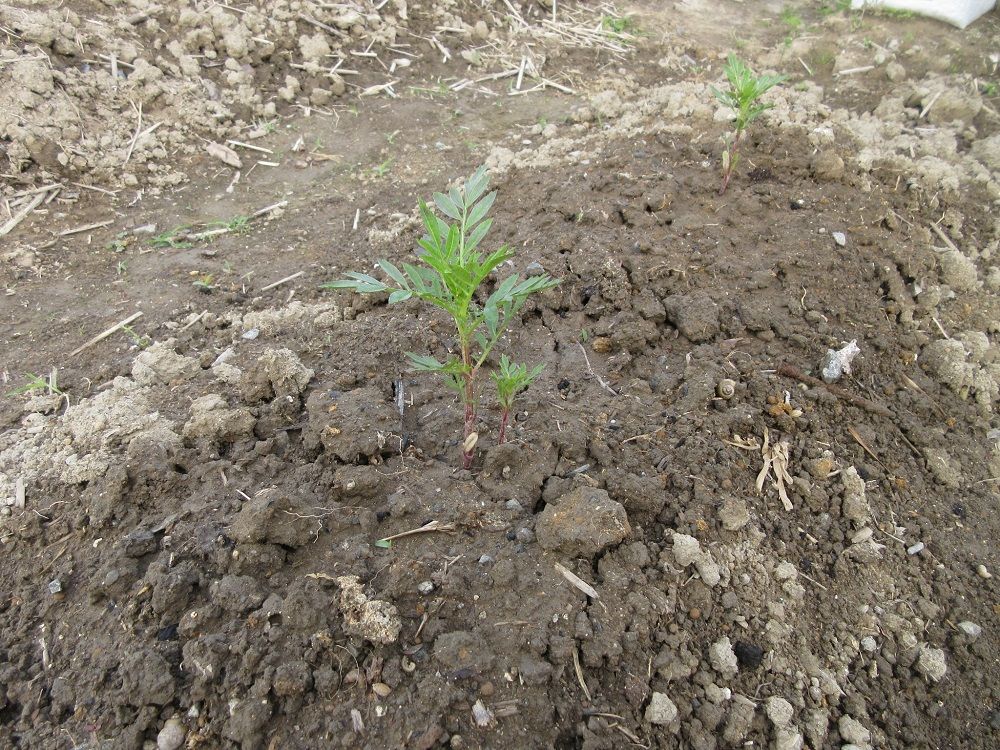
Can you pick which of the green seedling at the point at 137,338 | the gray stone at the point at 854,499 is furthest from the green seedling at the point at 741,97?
the green seedling at the point at 137,338

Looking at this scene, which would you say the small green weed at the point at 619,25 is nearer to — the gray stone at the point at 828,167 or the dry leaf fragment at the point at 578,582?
the gray stone at the point at 828,167

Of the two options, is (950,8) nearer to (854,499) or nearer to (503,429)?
(854,499)

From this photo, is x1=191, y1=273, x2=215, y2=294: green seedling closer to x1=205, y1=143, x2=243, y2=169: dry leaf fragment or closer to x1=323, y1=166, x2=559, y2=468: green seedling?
x1=205, y1=143, x2=243, y2=169: dry leaf fragment

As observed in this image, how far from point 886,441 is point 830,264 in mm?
1005

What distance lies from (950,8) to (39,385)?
28.2 ft

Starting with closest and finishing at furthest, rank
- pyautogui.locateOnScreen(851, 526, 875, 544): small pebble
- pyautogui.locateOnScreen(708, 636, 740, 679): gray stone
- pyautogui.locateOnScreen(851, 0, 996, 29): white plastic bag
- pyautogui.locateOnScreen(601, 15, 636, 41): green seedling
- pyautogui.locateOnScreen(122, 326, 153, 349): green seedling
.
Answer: pyautogui.locateOnScreen(708, 636, 740, 679): gray stone
pyautogui.locateOnScreen(851, 526, 875, 544): small pebble
pyautogui.locateOnScreen(122, 326, 153, 349): green seedling
pyautogui.locateOnScreen(851, 0, 996, 29): white plastic bag
pyautogui.locateOnScreen(601, 15, 636, 41): green seedling

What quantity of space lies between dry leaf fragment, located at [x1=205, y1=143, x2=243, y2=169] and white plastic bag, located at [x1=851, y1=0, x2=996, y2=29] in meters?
7.09

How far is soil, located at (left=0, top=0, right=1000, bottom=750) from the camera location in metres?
1.73

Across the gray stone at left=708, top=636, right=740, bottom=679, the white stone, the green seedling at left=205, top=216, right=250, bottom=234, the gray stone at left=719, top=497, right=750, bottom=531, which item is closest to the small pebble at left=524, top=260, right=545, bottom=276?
the gray stone at left=719, top=497, right=750, bottom=531

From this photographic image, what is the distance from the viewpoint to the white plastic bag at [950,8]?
6293 mm

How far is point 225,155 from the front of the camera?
4.55m

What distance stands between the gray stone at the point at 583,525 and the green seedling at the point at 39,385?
2.21 meters

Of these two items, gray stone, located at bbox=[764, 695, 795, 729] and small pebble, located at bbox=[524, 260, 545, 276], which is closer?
gray stone, located at bbox=[764, 695, 795, 729]

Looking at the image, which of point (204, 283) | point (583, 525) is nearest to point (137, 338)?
point (204, 283)
